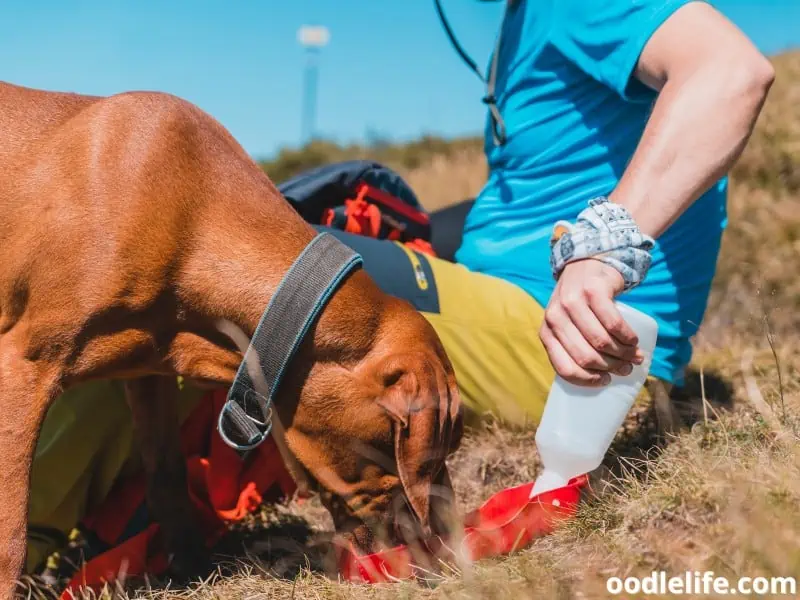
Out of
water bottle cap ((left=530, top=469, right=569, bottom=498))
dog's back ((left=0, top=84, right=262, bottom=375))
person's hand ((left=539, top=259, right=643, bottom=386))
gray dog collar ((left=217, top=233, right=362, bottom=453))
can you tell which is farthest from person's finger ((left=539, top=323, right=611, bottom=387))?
dog's back ((left=0, top=84, right=262, bottom=375))

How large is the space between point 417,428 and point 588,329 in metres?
0.66

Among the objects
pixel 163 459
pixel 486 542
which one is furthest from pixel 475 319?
pixel 163 459

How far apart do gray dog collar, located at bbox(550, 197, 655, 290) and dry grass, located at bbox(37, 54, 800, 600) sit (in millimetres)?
624

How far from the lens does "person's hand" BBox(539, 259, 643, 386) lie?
2.37 m

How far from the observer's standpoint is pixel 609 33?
2.95m

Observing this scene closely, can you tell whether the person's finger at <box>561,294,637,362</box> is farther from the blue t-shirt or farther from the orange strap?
the orange strap

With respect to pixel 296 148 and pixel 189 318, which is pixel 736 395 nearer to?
pixel 189 318

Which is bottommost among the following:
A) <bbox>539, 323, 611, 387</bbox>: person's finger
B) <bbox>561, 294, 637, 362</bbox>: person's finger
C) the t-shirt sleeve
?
<bbox>539, 323, 611, 387</bbox>: person's finger

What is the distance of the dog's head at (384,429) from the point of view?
2.74 metres

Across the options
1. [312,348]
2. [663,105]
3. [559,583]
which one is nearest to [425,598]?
[559,583]

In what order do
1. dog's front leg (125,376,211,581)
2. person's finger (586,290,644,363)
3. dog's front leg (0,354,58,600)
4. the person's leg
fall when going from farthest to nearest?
the person's leg → dog's front leg (125,376,211,581) → dog's front leg (0,354,58,600) → person's finger (586,290,644,363)

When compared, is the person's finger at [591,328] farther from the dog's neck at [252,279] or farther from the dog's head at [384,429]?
the dog's neck at [252,279]

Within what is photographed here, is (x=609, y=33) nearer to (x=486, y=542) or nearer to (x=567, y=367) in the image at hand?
(x=567, y=367)

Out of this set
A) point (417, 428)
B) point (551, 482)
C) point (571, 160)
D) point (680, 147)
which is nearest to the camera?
point (680, 147)
